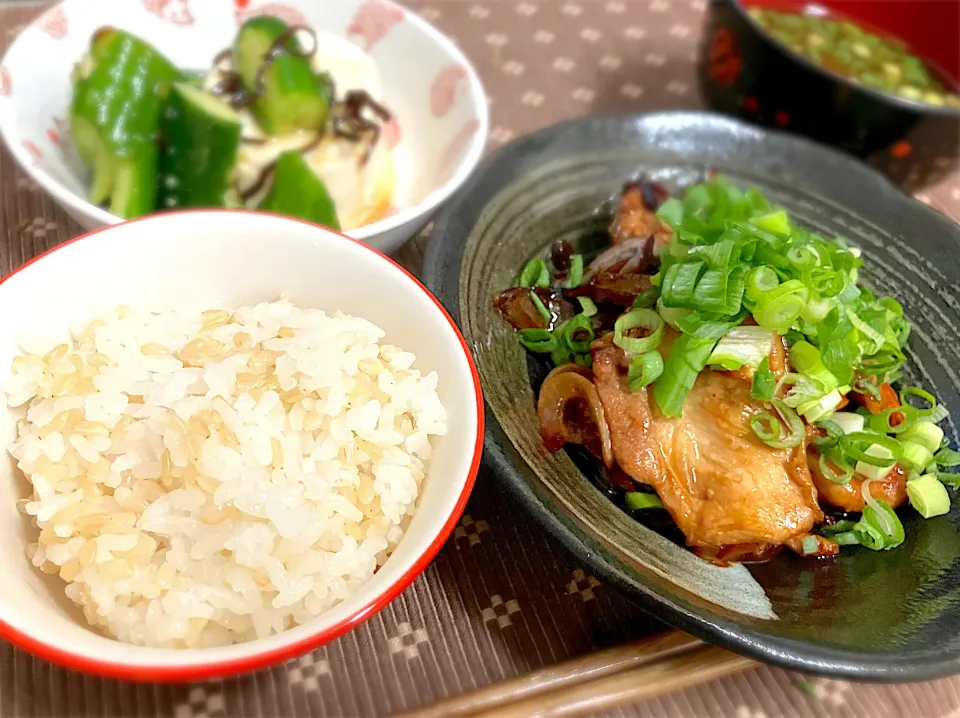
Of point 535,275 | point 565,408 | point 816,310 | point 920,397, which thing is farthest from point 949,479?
point 535,275

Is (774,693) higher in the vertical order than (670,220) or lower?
lower

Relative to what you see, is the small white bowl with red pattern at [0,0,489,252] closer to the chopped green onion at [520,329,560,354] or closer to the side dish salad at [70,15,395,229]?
the side dish salad at [70,15,395,229]

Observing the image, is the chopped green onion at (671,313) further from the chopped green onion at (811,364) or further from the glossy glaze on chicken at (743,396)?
the chopped green onion at (811,364)

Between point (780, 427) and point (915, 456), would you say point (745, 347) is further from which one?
point (915, 456)

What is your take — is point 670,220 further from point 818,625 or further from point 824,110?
point 818,625

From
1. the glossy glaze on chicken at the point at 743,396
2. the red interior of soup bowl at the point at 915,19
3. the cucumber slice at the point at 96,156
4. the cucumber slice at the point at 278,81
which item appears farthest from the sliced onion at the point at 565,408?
the red interior of soup bowl at the point at 915,19

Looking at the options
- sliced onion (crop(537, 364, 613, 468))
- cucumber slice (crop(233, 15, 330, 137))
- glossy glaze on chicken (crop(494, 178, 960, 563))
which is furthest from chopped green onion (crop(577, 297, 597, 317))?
cucumber slice (crop(233, 15, 330, 137))

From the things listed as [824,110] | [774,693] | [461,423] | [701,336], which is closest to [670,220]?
[701,336]
